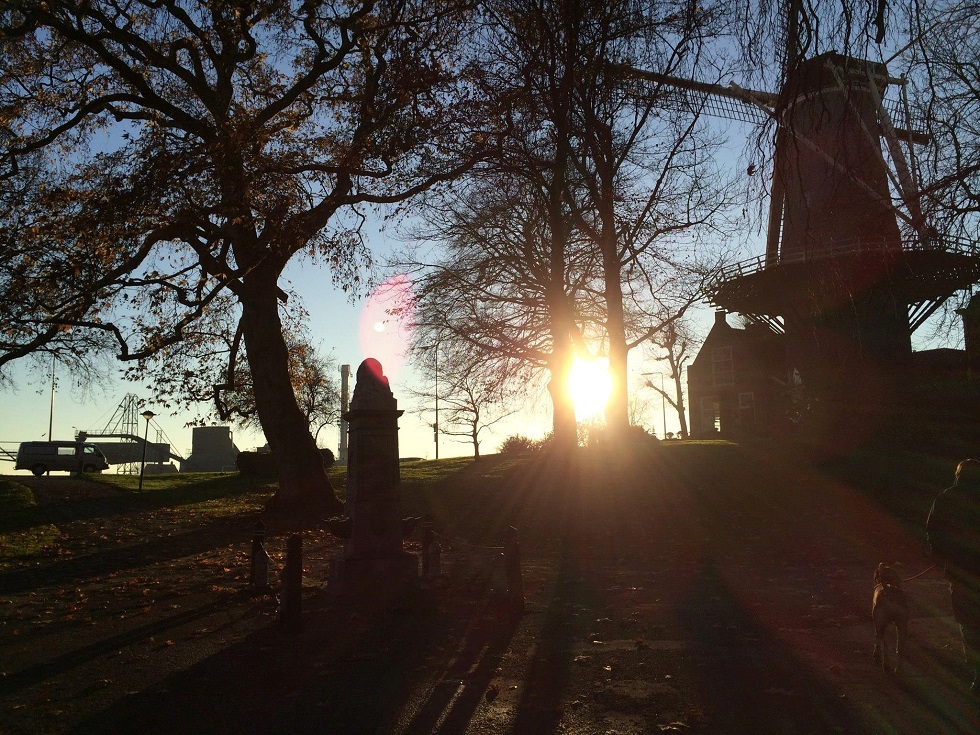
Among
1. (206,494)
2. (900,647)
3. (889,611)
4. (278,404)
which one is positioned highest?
(278,404)

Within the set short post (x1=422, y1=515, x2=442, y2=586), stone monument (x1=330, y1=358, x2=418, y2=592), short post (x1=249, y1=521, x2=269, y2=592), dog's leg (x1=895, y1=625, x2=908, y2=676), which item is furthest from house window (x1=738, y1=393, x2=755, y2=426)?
dog's leg (x1=895, y1=625, x2=908, y2=676)

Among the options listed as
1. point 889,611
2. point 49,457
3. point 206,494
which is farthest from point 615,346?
point 49,457

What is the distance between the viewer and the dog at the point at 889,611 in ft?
21.1

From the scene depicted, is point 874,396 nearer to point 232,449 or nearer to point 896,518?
point 896,518

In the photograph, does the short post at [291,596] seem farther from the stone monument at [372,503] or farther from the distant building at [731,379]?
the distant building at [731,379]

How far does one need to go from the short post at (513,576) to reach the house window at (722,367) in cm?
4392

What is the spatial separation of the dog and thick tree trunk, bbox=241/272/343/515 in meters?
16.0

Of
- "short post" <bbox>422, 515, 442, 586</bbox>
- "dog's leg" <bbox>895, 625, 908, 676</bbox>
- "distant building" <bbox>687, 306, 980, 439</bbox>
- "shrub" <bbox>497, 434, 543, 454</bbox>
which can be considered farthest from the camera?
"shrub" <bbox>497, 434, 543, 454</bbox>

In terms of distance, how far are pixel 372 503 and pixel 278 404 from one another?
1098 cm

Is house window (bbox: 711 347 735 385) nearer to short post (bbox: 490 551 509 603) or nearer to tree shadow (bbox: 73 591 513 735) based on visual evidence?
short post (bbox: 490 551 509 603)

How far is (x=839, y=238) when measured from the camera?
998cm

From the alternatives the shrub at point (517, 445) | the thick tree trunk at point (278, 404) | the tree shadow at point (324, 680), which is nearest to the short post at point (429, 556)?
the tree shadow at point (324, 680)

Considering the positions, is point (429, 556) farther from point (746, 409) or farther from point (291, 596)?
point (746, 409)

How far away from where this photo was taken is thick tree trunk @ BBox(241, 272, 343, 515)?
20859mm
